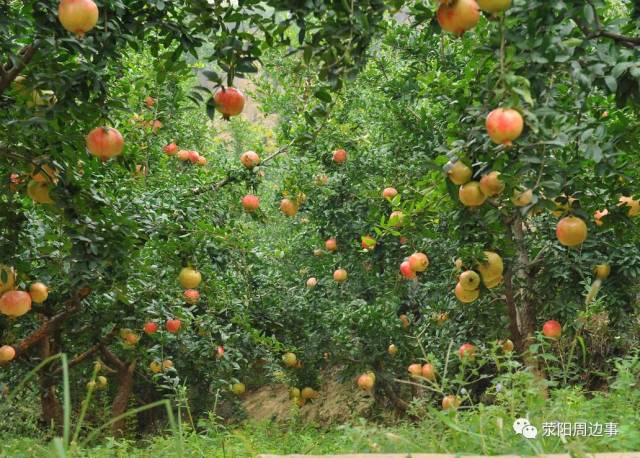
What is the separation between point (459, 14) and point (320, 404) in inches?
360

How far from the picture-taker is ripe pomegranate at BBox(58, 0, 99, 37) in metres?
2.77

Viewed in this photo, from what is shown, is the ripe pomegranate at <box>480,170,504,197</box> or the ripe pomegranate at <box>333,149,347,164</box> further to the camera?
the ripe pomegranate at <box>333,149,347,164</box>

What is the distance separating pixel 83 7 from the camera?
9.09 feet

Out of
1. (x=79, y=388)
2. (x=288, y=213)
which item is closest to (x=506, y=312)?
(x=288, y=213)

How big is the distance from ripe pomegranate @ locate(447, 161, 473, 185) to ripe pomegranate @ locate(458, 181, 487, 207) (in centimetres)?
3

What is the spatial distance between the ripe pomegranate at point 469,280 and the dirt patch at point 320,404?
5737 mm

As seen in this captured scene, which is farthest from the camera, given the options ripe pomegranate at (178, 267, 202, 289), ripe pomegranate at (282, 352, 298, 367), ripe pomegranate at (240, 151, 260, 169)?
ripe pomegranate at (282, 352, 298, 367)

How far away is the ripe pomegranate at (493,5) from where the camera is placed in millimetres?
2352

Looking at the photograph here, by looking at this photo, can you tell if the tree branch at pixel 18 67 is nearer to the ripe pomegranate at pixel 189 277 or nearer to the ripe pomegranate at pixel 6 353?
the ripe pomegranate at pixel 189 277

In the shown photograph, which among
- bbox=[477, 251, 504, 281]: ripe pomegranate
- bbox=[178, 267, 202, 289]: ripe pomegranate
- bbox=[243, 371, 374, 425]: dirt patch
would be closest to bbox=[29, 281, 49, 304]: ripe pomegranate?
bbox=[178, 267, 202, 289]: ripe pomegranate

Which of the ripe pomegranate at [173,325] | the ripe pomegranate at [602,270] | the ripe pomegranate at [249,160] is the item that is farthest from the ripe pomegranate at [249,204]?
Result: the ripe pomegranate at [602,270]

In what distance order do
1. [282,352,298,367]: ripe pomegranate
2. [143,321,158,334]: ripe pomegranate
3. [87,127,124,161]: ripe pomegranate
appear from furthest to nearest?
[282,352,298,367]: ripe pomegranate, [143,321,158,334]: ripe pomegranate, [87,127,124,161]: ripe pomegranate

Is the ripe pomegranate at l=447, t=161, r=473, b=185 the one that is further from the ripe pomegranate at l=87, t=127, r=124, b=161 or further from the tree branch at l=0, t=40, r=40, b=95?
the tree branch at l=0, t=40, r=40, b=95

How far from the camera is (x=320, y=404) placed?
11023 mm
